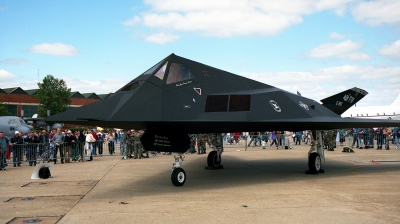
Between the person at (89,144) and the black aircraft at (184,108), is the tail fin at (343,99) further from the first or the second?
the person at (89,144)

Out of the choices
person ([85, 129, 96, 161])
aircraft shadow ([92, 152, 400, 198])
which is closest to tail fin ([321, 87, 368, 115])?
aircraft shadow ([92, 152, 400, 198])

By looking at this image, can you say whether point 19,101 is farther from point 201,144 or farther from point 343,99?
point 343,99

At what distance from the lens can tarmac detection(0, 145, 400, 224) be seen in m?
6.41

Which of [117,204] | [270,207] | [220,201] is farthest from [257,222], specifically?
[117,204]

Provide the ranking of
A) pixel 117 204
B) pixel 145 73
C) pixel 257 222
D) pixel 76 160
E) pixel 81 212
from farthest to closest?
pixel 76 160 → pixel 145 73 → pixel 117 204 → pixel 81 212 → pixel 257 222

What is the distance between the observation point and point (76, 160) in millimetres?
20031

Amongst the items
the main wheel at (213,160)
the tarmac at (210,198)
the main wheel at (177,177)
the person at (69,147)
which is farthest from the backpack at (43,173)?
the person at (69,147)

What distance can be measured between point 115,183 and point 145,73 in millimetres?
3501

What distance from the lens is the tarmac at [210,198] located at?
6.41m

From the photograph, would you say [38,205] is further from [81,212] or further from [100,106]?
[100,106]

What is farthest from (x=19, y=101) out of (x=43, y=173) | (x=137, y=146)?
(x=43, y=173)

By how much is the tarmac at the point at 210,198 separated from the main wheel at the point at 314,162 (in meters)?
0.30

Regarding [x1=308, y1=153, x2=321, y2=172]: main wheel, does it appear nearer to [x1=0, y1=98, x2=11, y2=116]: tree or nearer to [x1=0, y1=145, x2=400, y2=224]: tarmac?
[x1=0, y1=145, x2=400, y2=224]: tarmac

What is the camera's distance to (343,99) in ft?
52.5
